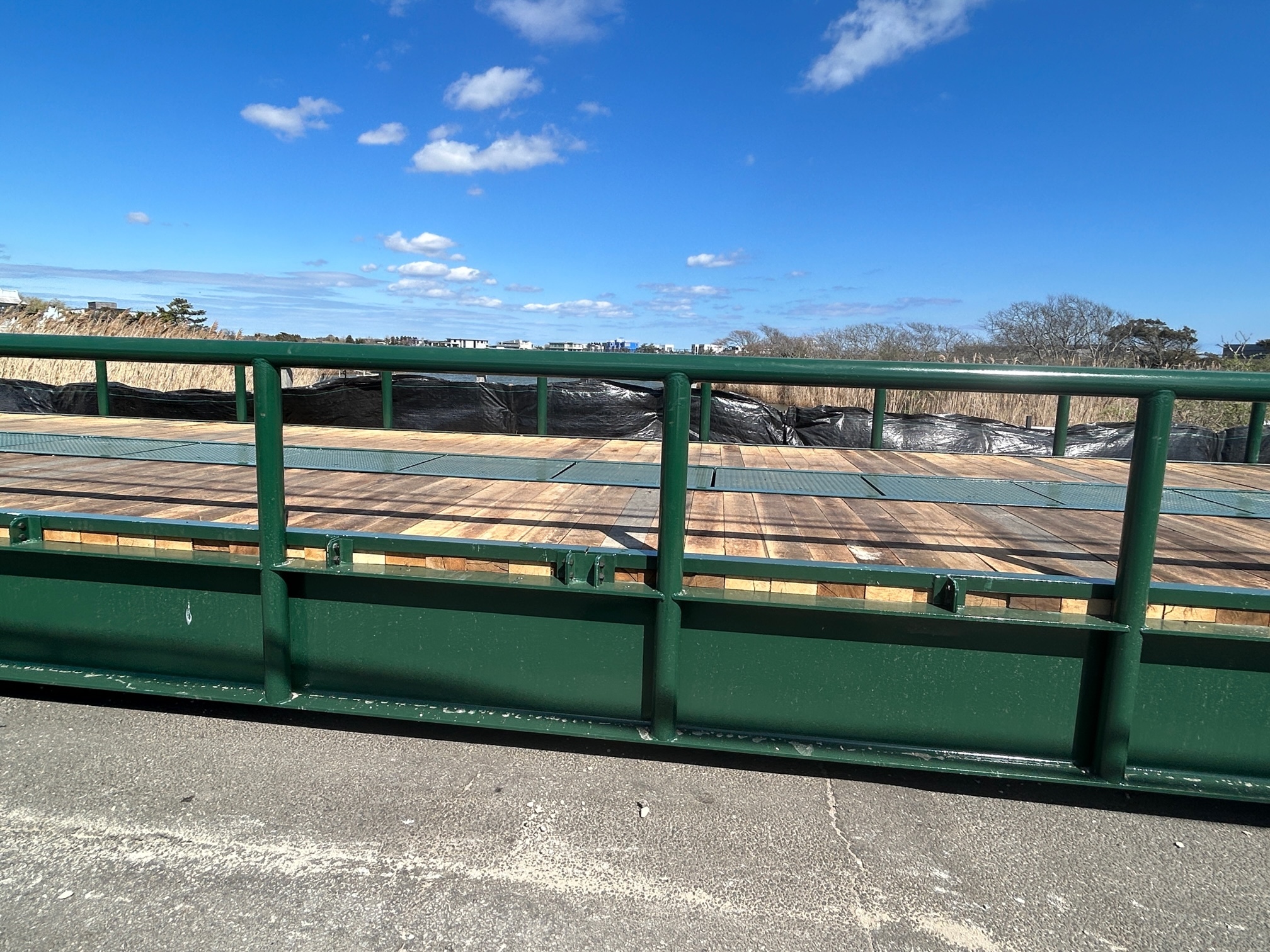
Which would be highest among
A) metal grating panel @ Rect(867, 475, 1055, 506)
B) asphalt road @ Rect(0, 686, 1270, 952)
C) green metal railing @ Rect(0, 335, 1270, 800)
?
metal grating panel @ Rect(867, 475, 1055, 506)

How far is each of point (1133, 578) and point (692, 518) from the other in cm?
159

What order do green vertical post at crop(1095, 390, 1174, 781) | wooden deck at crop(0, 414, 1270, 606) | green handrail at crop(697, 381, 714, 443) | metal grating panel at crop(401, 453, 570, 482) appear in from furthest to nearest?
green handrail at crop(697, 381, 714, 443) → metal grating panel at crop(401, 453, 570, 482) → wooden deck at crop(0, 414, 1270, 606) → green vertical post at crop(1095, 390, 1174, 781)

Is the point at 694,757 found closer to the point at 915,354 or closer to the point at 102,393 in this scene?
the point at 102,393

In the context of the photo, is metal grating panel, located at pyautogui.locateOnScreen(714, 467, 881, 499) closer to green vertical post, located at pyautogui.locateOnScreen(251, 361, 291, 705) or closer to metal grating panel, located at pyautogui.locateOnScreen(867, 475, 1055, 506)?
metal grating panel, located at pyautogui.locateOnScreen(867, 475, 1055, 506)

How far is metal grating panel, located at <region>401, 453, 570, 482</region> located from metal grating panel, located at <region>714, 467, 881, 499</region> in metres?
0.95

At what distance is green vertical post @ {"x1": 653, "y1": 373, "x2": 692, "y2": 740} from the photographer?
2586 mm

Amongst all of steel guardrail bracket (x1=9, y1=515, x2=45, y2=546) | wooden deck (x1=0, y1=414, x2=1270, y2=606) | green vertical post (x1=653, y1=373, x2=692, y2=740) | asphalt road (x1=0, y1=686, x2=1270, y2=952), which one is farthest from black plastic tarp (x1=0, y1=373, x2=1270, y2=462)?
green vertical post (x1=653, y1=373, x2=692, y2=740)

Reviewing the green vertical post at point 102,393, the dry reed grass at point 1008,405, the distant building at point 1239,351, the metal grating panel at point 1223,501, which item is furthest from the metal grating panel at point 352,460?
the distant building at point 1239,351

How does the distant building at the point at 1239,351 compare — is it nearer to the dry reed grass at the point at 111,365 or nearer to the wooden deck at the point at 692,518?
the wooden deck at the point at 692,518

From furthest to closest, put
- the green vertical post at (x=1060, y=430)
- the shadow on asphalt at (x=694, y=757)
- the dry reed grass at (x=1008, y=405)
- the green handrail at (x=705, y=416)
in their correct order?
the dry reed grass at (x=1008, y=405) → the green handrail at (x=705, y=416) → the green vertical post at (x=1060, y=430) → the shadow on asphalt at (x=694, y=757)

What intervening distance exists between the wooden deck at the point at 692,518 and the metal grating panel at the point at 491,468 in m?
0.16

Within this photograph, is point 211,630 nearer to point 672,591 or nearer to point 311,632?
point 311,632

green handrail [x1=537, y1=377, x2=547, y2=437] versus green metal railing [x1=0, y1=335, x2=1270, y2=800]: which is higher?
green handrail [x1=537, y1=377, x2=547, y2=437]

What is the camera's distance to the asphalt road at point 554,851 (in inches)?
81.8
